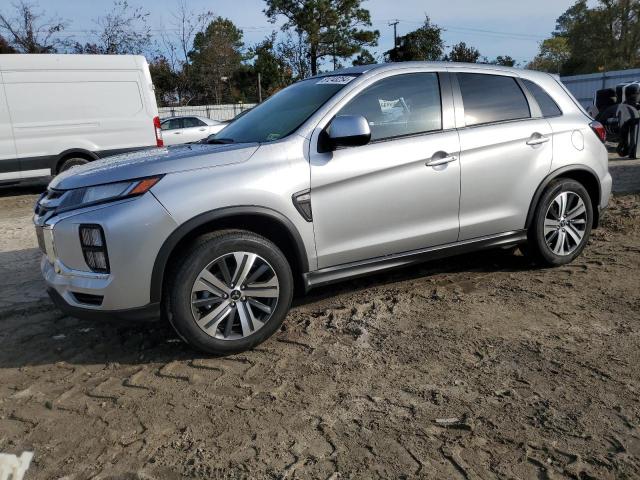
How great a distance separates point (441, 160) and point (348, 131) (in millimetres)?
882

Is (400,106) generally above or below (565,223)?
above

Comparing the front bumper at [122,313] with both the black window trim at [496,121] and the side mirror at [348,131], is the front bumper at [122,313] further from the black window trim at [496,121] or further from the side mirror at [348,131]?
the black window trim at [496,121]

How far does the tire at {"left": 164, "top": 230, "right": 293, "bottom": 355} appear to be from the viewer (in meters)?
3.20

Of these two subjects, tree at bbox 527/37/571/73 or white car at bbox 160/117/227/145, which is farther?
tree at bbox 527/37/571/73

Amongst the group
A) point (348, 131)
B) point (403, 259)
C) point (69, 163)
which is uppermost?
point (348, 131)

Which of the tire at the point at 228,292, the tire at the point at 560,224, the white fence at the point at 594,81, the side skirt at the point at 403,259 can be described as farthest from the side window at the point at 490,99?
the white fence at the point at 594,81

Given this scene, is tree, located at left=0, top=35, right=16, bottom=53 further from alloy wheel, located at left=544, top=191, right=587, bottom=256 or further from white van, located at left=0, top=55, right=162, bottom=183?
alloy wheel, located at left=544, top=191, right=587, bottom=256

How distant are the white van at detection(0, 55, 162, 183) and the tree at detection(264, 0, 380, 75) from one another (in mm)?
29443

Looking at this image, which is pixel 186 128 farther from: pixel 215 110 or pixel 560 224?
pixel 560 224

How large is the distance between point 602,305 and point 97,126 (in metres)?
9.08

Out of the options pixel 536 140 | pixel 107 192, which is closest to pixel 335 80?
Answer: pixel 536 140

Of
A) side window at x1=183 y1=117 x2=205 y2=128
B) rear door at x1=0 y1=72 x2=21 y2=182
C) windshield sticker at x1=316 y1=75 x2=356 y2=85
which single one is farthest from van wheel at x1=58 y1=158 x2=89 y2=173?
windshield sticker at x1=316 y1=75 x2=356 y2=85

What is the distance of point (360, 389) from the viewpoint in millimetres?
2959

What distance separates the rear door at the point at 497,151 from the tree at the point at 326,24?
35375 mm
